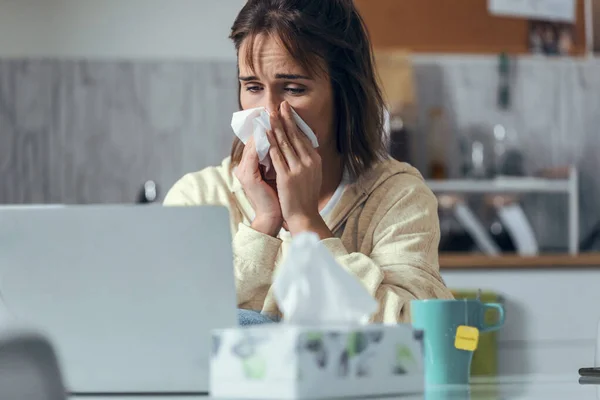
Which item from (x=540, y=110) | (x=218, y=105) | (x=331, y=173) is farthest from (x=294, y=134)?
(x=540, y=110)

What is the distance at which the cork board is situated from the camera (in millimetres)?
3326

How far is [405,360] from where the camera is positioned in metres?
0.80

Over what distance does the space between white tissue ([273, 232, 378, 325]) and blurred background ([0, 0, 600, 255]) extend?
8.03ft

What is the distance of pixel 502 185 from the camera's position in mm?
3244

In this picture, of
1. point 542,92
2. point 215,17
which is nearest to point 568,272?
point 542,92

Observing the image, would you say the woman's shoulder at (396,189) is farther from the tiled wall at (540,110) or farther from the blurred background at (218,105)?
the tiled wall at (540,110)

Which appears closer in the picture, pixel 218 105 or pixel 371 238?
pixel 371 238

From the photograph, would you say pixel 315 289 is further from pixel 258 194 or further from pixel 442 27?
pixel 442 27

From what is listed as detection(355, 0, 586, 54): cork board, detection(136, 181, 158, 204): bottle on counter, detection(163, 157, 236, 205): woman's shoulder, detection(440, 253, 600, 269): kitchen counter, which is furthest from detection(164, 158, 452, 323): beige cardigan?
detection(355, 0, 586, 54): cork board

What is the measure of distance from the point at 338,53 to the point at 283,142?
210 mm

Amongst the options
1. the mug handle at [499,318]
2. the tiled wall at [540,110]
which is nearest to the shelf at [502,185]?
the tiled wall at [540,110]

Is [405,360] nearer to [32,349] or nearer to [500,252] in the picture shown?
[32,349]

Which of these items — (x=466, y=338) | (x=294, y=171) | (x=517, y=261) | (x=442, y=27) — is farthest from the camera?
(x=442, y=27)

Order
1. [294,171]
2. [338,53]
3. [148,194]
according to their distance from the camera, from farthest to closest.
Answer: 1. [148,194]
2. [338,53]
3. [294,171]
